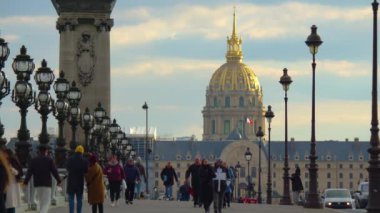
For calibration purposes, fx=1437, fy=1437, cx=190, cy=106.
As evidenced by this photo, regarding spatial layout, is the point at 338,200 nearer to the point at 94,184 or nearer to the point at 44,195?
the point at 94,184

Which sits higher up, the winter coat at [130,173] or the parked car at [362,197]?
the winter coat at [130,173]

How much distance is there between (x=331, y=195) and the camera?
6675 cm

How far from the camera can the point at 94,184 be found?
33.3 metres

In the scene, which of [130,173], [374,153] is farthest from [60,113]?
[374,153]

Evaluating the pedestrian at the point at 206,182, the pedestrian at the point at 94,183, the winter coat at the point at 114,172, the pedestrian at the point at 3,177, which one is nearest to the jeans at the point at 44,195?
the pedestrian at the point at 94,183

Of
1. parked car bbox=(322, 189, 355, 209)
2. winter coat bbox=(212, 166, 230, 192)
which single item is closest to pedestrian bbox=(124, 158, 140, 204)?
winter coat bbox=(212, 166, 230, 192)

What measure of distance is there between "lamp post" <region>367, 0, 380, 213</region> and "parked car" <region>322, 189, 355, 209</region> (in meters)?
26.0

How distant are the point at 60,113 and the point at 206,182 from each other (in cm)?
991

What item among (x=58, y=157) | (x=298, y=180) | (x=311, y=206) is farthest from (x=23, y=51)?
(x=298, y=180)

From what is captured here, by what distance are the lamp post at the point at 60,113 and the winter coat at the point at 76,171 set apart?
15109 millimetres

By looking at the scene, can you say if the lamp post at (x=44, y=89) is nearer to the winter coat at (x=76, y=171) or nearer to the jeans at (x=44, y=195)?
the winter coat at (x=76, y=171)

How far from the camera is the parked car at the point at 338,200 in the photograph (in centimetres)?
6369

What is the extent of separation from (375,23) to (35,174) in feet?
38.0

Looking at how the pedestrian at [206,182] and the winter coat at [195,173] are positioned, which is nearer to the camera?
the pedestrian at [206,182]
